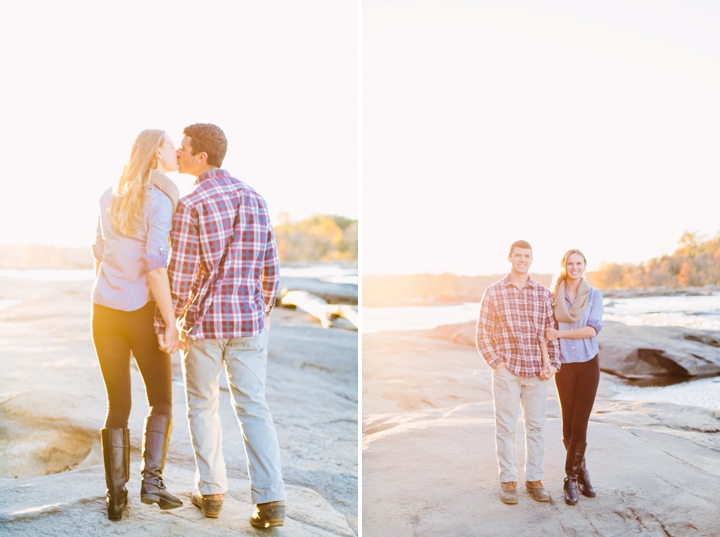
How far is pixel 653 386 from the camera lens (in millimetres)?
3369

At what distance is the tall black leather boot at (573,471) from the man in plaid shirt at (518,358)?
10 centimetres

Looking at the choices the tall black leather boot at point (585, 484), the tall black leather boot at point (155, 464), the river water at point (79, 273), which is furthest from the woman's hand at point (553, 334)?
the river water at point (79, 273)

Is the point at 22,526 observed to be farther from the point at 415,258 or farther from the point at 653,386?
the point at 653,386

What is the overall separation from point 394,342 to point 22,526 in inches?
82.0

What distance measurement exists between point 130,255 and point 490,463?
1972mm

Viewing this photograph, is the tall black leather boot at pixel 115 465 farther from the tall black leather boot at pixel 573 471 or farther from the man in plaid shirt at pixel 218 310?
the tall black leather boot at pixel 573 471

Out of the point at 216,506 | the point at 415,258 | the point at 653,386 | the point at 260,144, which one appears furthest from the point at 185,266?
the point at 653,386

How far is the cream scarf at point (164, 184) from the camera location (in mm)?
2398

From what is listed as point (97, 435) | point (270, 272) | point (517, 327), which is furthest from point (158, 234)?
point (517, 327)

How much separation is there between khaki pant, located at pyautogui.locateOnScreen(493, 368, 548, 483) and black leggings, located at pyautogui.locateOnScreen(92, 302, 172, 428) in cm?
149

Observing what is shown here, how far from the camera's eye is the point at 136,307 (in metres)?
2.40

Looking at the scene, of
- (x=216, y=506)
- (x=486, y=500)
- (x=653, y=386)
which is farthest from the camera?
(x=653, y=386)

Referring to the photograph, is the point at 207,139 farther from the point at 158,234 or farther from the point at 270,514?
the point at 270,514

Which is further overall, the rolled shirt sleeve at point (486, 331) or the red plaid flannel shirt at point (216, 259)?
the rolled shirt sleeve at point (486, 331)
